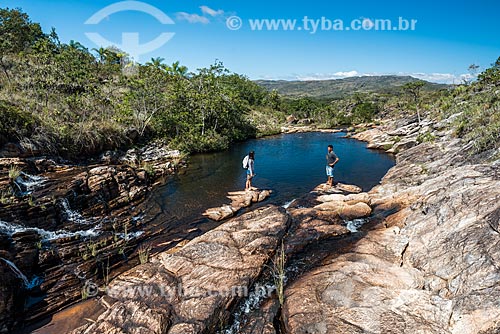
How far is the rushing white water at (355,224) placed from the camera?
11.6 metres

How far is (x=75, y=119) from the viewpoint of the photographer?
2400 cm

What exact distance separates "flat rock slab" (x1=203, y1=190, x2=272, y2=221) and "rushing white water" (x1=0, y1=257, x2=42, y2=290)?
6.96 meters

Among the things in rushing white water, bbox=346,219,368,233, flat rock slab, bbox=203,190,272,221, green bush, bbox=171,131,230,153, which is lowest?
rushing white water, bbox=346,219,368,233

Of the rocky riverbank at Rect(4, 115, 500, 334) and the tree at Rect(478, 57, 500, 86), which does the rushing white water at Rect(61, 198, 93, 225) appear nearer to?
the rocky riverbank at Rect(4, 115, 500, 334)

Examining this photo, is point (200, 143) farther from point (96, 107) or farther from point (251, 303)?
point (251, 303)

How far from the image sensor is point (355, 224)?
12000 millimetres

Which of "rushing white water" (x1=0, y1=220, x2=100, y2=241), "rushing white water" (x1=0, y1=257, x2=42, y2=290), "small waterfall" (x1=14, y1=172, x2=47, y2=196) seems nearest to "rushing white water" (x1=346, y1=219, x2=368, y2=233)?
"rushing white water" (x1=0, y1=220, x2=100, y2=241)

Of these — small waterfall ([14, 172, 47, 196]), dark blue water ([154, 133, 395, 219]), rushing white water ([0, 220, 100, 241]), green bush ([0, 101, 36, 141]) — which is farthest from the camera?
green bush ([0, 101, 36, 141])

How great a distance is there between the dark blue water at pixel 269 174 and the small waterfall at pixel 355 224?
14.8 feet

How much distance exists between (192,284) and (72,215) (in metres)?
8.71

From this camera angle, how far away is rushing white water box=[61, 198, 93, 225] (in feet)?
43.0

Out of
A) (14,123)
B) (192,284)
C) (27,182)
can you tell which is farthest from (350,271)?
(14,123)

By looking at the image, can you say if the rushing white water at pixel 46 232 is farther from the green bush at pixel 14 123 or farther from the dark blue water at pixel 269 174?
the green bush at pixel 14 123

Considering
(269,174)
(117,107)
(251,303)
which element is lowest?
(251,303)
